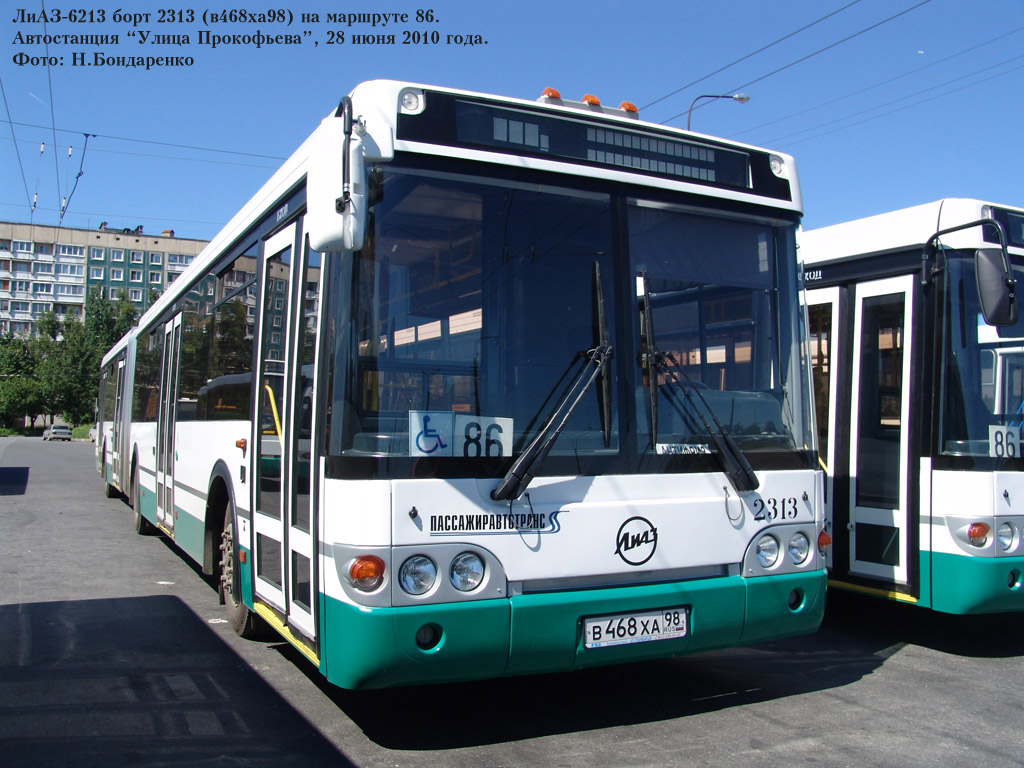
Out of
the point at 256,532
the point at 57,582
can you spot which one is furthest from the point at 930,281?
the point at 57,582

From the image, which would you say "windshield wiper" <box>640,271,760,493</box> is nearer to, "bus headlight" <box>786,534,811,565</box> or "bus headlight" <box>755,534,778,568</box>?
"bus headlight" <box>755,534,778,568</box>

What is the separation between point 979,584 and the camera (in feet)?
19.2

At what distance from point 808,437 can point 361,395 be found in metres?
2.51

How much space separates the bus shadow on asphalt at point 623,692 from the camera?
4699 mm

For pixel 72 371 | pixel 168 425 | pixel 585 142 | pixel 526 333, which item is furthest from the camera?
pixel 72 371

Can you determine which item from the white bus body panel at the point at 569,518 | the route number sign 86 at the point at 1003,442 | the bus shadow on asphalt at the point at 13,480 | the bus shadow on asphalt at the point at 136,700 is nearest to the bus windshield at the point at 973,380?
the route number sign 86 at the point at 1003,442

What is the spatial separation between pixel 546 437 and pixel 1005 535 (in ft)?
11.7

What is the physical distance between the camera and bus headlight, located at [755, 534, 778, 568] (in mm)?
4801

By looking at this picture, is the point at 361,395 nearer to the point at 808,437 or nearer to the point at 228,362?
the point at 808,437

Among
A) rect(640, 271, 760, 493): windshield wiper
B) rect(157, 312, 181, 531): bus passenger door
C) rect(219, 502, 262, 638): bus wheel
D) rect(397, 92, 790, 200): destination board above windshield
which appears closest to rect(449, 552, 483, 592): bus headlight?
rect(640, 271, 760, 493): windshield wiper

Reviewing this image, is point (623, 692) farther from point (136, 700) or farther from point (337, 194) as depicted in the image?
point (337, 194)

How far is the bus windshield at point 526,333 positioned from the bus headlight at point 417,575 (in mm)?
377

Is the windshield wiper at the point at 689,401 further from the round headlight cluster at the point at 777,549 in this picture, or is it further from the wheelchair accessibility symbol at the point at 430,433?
the wheelchair accessibility symbol at the point at 430,433

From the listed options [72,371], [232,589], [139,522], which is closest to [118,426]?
[139,522]
